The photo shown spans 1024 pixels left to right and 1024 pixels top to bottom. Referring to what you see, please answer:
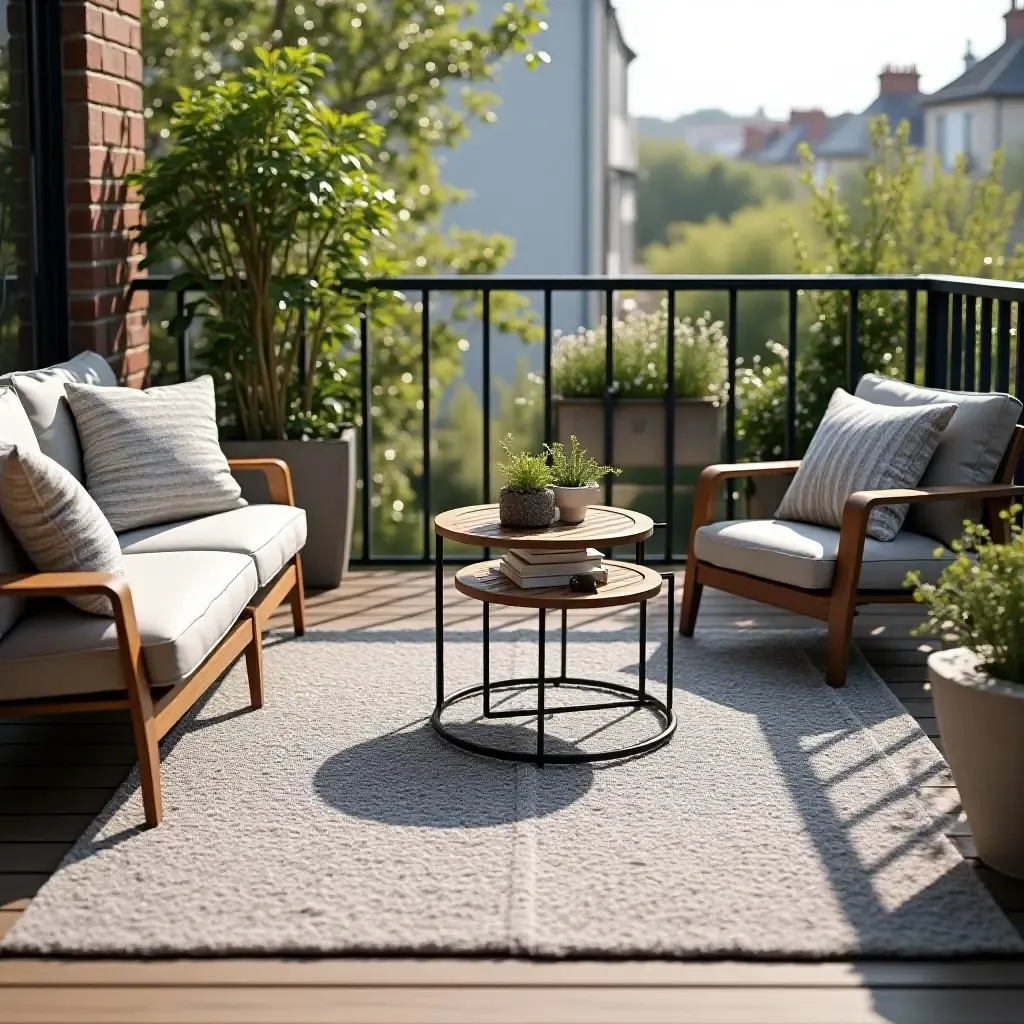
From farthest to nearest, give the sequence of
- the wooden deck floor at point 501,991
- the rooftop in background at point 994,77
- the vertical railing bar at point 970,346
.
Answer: the rooftop in background at point 994,77 → the vertical railing bar at point 970,346 → the wooden deck floor at point 501,991

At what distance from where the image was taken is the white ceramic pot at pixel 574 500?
11.6ft

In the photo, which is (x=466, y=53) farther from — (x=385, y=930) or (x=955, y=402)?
(x=385, y=930)

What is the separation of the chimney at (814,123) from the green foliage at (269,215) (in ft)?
107

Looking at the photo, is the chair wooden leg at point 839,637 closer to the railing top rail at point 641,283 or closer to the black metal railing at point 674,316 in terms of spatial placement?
the black metal railing at point 674,316

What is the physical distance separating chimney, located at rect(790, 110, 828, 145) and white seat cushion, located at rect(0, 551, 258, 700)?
3458 cm

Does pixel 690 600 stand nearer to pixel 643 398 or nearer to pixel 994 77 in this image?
pixel 643 398

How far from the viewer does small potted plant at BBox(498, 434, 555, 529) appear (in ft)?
11.5

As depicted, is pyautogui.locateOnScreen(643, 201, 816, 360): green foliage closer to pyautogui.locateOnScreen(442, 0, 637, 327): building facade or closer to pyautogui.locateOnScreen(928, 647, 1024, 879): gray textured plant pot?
pyautogui.locateOnScreen(442, 0, 637, 327): building facade

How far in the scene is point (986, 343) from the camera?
482cm

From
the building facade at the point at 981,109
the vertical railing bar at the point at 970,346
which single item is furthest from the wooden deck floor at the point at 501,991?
the building facade at the point at 981,109

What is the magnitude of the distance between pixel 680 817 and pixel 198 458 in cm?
177

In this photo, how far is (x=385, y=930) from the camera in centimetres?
257

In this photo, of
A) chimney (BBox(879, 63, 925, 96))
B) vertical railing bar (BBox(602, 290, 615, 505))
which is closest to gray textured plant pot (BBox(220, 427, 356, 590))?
vertical railing bar (BBox(602, 290, 615, 505))

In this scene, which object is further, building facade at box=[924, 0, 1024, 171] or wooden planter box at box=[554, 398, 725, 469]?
building facade at box=[924, 0, 1024, 171]
